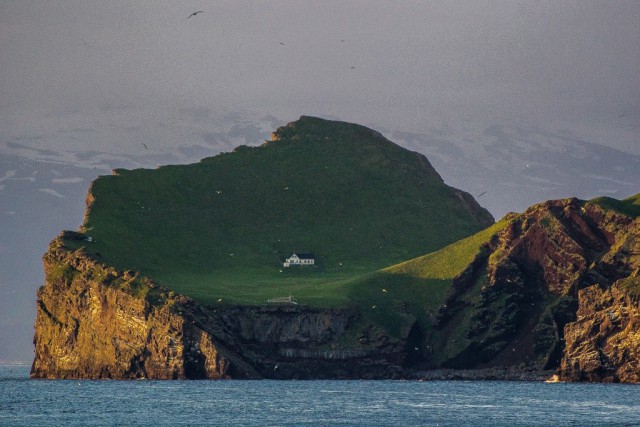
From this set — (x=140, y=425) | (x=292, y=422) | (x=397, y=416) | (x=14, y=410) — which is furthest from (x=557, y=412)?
(x=14, y=410)

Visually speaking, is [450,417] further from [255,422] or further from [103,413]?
[103,413]

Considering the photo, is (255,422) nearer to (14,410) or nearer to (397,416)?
(397,416)

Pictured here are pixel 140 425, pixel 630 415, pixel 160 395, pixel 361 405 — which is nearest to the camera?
pixel 140 425

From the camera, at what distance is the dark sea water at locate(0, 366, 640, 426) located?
154 m

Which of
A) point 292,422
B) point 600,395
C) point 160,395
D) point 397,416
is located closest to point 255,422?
point 292,422

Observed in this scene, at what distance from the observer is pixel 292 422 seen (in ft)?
497

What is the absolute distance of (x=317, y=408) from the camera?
170 metres

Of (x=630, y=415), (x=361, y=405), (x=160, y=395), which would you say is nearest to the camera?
(x=630, y=415)

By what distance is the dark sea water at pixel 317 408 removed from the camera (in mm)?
153625

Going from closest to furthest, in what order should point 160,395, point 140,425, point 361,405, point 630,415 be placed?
point 140,425 → point 630,415 → point 361,405 → point 160,395

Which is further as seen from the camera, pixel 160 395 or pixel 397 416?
pixel 160 395

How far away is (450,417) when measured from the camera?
522 feet

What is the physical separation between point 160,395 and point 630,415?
65.8 metres

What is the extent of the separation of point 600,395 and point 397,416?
42.4 metres
